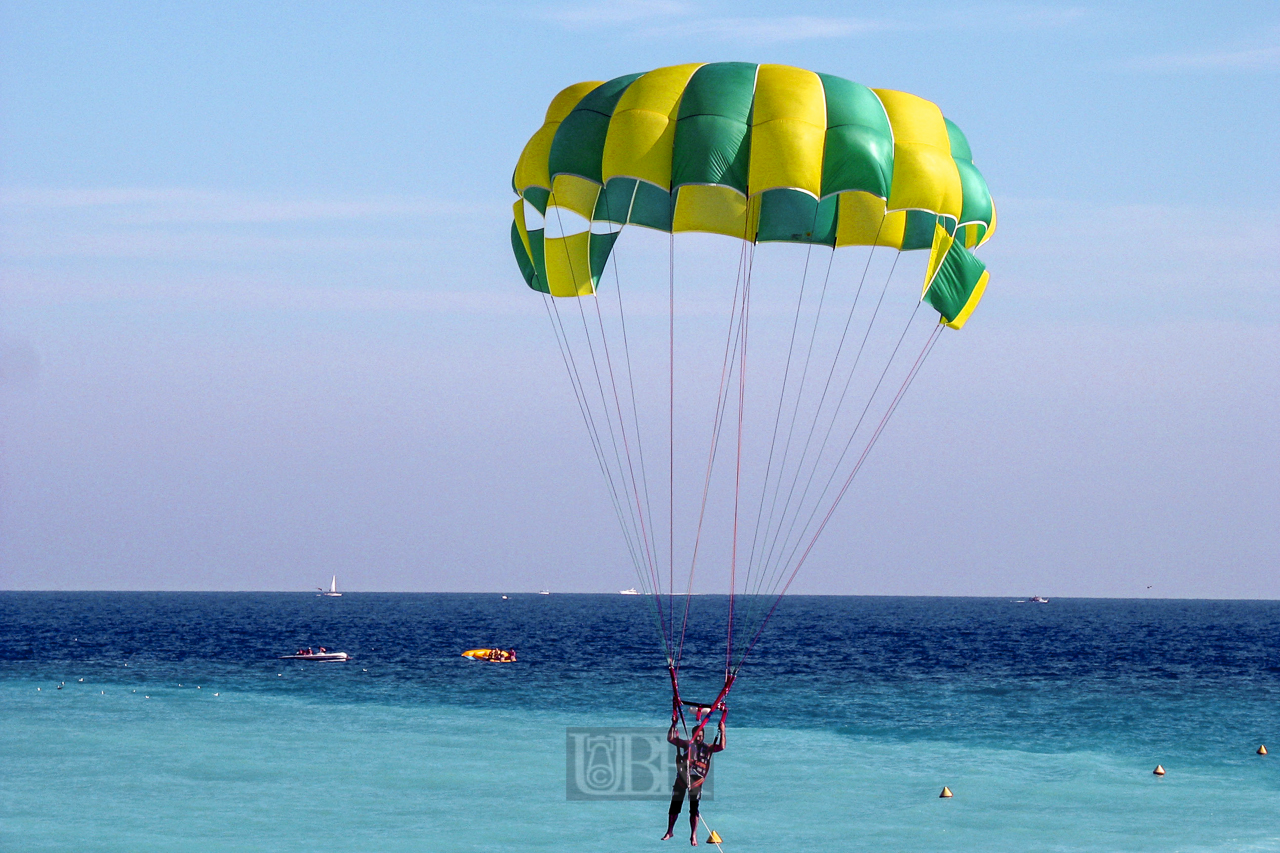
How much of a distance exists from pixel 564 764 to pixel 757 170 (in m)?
18.5

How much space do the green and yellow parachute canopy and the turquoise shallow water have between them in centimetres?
1059

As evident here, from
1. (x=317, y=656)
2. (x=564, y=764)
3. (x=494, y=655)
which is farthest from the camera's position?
Result: (x=494, y=655)

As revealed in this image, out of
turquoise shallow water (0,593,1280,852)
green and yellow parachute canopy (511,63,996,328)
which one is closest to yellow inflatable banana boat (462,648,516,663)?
turquoise shallow water (0,593,1280,852)

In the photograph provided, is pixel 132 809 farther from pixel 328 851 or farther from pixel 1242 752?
pixel 1242 752

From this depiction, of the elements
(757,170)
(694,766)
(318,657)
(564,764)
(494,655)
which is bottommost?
(318,657)

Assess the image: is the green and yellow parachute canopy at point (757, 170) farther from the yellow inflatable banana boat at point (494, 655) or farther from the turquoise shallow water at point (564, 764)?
the yellow inflatable banana boat at point (494, 655)

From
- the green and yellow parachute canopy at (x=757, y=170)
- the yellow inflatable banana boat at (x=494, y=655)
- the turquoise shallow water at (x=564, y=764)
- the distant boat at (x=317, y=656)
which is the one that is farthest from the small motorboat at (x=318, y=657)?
the green and yellow parachute canopy at (x=757, y=170)

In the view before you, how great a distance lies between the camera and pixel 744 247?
17.6m

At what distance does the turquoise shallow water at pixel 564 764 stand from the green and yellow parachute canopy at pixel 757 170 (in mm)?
10589

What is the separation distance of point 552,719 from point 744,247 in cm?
2482

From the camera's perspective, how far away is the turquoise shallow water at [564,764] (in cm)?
2378

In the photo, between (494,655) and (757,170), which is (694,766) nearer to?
(757,170)

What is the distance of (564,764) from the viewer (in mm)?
30828

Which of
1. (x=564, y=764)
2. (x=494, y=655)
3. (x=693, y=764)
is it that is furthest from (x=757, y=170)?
(x=494, y=655)
